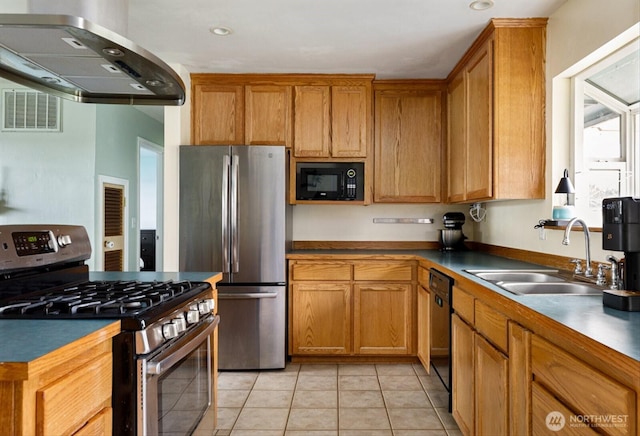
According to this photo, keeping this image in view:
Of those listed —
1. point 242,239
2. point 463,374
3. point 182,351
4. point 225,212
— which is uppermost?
point 225,212

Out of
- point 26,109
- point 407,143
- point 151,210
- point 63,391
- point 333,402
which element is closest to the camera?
point 63,391

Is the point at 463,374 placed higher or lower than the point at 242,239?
lower

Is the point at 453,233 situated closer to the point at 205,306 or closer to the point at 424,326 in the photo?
the point at 424,326

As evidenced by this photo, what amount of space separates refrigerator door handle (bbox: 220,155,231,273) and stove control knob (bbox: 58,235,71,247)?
59.7 inches

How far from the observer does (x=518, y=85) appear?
2584 mm

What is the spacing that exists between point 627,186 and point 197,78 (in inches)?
124

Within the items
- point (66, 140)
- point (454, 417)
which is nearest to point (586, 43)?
point (454, 417)

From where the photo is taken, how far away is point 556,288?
1.97 meters

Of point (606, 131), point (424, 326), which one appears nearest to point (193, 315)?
point (424, 326)

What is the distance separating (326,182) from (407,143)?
0.80 meters

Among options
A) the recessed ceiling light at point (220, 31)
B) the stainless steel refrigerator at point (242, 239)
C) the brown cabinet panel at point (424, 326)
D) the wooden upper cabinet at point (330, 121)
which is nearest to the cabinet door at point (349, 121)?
the wooden upper cabinet at point (330, 121)

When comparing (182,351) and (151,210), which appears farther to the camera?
(151,210)

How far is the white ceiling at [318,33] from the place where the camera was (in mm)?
2430

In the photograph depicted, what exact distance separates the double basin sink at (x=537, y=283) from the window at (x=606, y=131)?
0.45 metres
